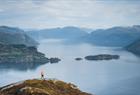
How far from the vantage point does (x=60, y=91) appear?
5859cm

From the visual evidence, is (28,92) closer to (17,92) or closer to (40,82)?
(17,92)

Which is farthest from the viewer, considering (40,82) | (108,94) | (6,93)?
(108,94)

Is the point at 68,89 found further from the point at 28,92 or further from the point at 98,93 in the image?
the point at 98,93

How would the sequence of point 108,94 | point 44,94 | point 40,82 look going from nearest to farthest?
point 44,94, point 40,82, point 108,94

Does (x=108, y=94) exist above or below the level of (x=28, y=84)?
below

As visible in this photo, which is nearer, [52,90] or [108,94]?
[52,90]

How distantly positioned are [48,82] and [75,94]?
243 inches

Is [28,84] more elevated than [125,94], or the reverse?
[28,84]

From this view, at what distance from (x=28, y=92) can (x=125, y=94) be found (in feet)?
499

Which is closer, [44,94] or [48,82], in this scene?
[44,94]

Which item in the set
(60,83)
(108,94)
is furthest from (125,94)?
(60,83)

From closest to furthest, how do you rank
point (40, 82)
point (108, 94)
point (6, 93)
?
point (6, 93) → point (40, 82) → point (108, 94)

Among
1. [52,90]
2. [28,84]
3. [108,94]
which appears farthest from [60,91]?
[108,94]

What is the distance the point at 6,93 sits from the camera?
56.0 meters
